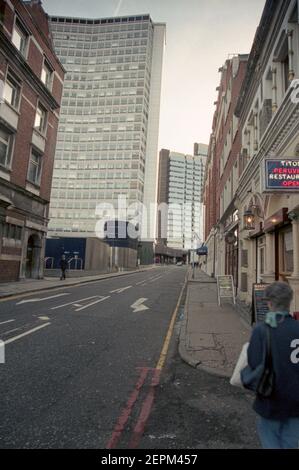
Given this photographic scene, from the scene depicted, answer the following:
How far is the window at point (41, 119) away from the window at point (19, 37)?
390 centimetres

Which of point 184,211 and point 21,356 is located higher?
point 184,211

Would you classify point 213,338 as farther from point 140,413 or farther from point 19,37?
point 19,37

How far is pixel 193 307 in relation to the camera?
12.3 meters

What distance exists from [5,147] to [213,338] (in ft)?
59.7

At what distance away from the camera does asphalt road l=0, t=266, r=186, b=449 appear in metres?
3.18

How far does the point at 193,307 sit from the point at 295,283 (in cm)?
572

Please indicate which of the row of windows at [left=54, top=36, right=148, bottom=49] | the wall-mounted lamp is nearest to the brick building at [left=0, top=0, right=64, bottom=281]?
the wall-mounted lamp

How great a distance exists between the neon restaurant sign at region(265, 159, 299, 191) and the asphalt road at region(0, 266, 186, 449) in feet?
15.9

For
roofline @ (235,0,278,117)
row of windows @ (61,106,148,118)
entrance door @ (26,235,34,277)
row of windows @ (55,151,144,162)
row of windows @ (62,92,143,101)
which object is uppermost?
row of windows @ (62,92,143,101)

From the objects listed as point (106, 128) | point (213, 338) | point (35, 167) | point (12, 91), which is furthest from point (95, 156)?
point (213, 338)

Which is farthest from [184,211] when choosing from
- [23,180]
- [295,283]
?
[295,283]

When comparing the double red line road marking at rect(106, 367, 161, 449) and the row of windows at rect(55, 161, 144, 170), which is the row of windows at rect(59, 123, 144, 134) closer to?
the row of windows at rect(55, 161, 144, 170)

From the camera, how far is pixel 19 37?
64.1 feet
